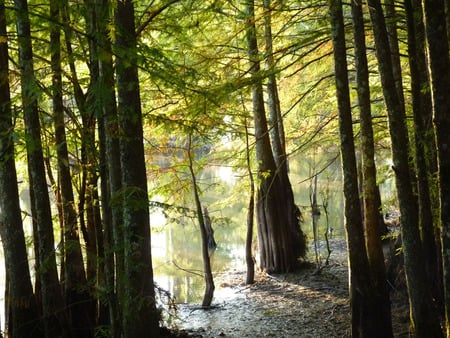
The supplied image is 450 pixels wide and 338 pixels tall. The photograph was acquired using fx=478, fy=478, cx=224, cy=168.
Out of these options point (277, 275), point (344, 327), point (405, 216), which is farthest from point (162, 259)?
point (405, 216)

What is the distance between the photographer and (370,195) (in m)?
6.71

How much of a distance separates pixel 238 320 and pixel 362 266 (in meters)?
3.19

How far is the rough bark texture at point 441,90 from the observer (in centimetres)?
405

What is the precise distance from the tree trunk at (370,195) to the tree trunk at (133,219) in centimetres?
304

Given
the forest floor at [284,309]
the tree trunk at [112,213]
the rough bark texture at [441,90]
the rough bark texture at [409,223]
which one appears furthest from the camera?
the forest floor at [284,309]

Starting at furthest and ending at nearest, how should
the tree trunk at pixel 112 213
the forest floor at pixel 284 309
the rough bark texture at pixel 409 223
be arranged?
1. the forest floor at pixel 284 309
2. the rough bark texture at pixel 409 223
3. the tree trunk at pixel 112 213

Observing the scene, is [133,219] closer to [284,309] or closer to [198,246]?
[284,309]

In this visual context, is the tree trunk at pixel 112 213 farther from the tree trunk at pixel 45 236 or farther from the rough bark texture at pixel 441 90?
the rough bark texture at pixel 441 90

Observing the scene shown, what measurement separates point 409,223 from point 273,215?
615 cm

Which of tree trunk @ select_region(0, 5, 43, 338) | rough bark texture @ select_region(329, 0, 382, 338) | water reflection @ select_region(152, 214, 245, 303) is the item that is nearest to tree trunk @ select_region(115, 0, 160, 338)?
tree trunk @ select_region(0, 5, 43, 338)

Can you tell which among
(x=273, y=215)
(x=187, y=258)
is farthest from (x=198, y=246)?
(x=273, y=215)

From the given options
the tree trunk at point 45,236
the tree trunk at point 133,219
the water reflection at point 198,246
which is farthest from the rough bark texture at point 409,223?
the water reflection at point 198,246

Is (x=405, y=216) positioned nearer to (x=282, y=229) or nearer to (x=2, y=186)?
(x=2, y=186)

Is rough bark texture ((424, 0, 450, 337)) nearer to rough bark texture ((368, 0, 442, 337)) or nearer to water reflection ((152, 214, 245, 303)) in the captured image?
rough bark texture ((368, 0, 442, 337))
